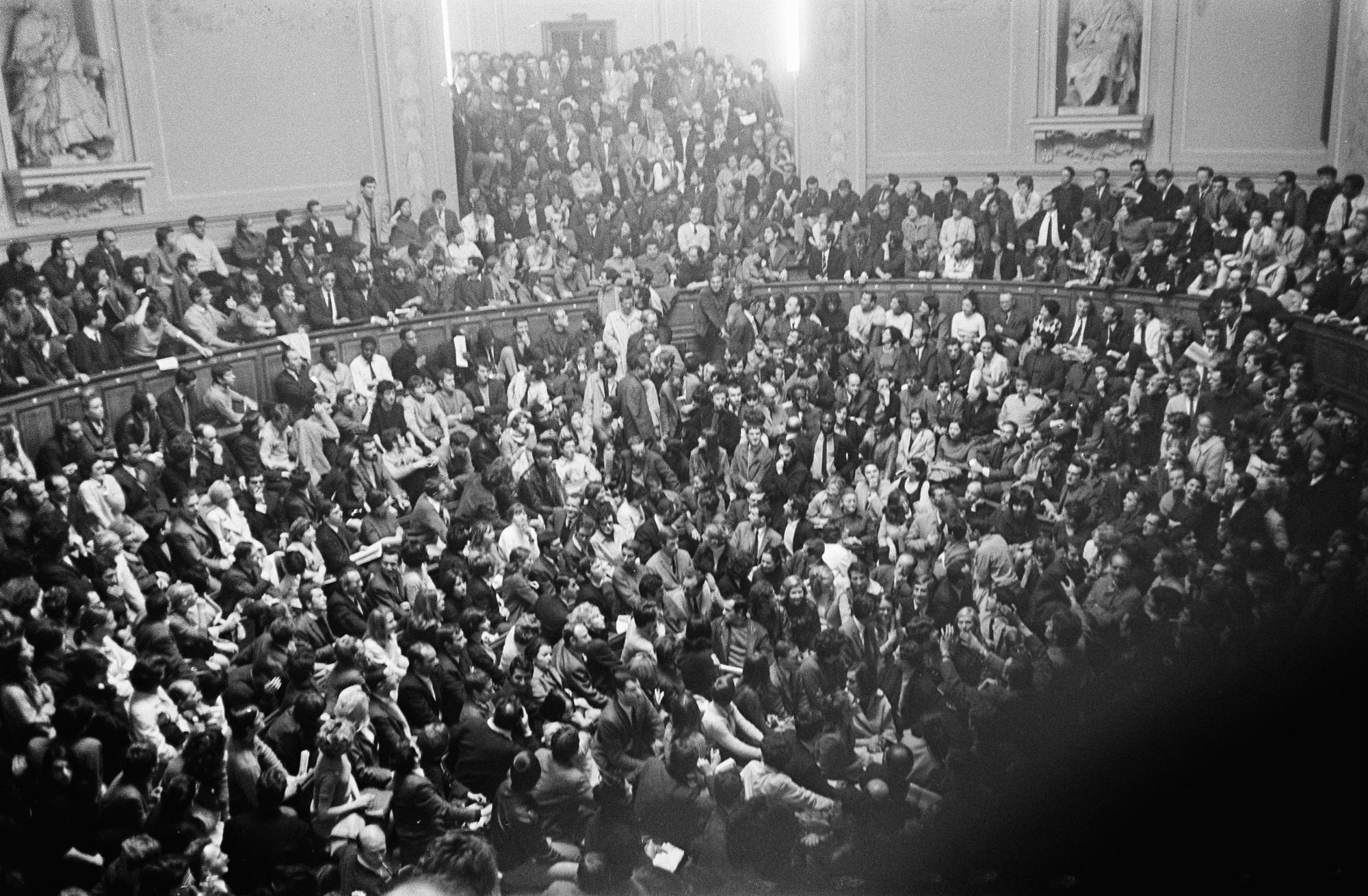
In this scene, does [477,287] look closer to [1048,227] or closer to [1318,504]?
[1048,227]

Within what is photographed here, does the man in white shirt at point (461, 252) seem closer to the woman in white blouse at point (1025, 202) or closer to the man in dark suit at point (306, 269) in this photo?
the man in dark suit at point (306, 269)

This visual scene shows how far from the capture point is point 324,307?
1203 cm

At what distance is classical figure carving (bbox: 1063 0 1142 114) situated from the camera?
45.8ft

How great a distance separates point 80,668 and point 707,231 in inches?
368

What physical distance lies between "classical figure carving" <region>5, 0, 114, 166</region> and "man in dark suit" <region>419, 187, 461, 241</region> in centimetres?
327

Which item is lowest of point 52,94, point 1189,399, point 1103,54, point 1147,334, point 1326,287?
point 1189,399

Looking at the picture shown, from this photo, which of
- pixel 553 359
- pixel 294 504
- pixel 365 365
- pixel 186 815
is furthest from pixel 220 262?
pixel 186 815

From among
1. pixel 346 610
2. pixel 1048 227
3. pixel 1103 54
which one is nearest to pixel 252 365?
pixel 346 610

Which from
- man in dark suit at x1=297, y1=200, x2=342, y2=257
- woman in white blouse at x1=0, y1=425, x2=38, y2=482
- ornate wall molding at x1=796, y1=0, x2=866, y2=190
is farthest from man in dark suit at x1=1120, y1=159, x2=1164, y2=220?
woman in white blouse at x1=0, y1=425, x2=38, y2=482

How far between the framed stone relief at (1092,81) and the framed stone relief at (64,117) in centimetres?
985

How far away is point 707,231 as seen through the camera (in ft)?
47.0

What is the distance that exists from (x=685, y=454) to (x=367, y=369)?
3261 millimetres

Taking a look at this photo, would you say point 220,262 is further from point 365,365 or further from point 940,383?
point 940,383

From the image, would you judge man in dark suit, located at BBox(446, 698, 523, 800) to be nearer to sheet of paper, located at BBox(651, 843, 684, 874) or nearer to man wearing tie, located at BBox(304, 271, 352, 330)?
sheet of paper, located at BBox(651, 843, 684, 874)
